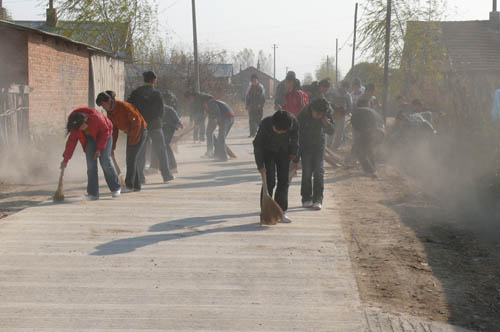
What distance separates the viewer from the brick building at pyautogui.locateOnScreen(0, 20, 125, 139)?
623 inches

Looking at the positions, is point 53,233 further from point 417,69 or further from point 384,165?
point 417,69

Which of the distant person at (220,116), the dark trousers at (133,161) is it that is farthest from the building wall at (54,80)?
the dark trousers at (133,161)

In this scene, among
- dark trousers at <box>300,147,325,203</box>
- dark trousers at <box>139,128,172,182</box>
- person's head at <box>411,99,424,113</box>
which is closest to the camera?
dark trousers at <box>300,147,325,203</box>

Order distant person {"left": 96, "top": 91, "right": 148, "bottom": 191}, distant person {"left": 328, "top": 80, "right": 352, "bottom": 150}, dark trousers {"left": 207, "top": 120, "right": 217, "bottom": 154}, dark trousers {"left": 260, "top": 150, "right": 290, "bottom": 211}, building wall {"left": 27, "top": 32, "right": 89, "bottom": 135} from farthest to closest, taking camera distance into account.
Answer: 1. distant person {"left": 328, "top": 80, "right": 352, "bottom": 150}
2. building wall {"left": 27, "top": 32, "right": 89, "bottom": 135}
3. dark trousers {"left": 207, "top": 120, "right": 217, "bottom": 154}
4. distant person {"left": 96, "top": 91, "right": 148, "bottom": 191}
5. dark trousers {"left": 260, "top": 150, "right": 290, "bottom": 211}

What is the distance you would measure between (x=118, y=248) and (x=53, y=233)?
107cm

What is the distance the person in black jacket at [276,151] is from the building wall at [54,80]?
29.5 ft

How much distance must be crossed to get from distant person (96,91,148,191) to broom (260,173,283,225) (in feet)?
10.1

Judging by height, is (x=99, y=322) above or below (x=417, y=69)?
below

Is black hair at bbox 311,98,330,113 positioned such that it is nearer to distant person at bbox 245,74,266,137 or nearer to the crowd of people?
the crowd of people

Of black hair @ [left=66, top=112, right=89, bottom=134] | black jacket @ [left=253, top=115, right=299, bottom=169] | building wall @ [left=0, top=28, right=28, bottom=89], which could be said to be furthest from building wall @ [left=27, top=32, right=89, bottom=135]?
black jacket @ [left=253, top=115, right=299, bottom=169]

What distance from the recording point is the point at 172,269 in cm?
610

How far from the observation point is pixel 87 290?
5.43 m

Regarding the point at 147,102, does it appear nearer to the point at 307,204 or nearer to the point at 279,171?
the point at 307,204

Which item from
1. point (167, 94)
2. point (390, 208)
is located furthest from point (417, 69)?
point (390, 208)
